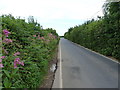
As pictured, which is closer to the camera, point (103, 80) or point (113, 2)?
point (103, 80)

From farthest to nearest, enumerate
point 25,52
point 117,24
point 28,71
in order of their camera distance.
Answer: point 117,24 → point 25,52 → point 28,71

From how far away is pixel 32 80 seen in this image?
150 inches

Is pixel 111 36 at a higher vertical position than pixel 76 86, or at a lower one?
higher

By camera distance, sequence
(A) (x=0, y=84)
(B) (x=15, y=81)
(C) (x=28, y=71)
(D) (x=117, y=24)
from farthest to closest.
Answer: (D) (x=117, y=24), (C) (x=28, y=71), (B) (x=15, y=81), (A) (x=0, y=84)

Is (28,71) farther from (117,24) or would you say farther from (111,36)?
(111,36)

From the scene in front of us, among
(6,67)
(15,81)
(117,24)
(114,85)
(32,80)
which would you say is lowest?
(114,85)

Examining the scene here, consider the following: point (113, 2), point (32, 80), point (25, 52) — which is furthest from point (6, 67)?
point (113, 2)

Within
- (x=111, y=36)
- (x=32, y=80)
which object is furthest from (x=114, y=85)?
(x=111, y=36)

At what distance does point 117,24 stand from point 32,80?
28.3ft

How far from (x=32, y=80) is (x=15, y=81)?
84 cm

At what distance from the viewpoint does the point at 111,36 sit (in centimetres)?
1094

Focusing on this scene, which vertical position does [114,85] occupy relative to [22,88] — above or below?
Answer: below

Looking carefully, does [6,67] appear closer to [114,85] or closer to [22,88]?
[22,88]

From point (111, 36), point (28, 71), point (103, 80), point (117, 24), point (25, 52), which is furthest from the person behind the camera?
point (111, 36)
